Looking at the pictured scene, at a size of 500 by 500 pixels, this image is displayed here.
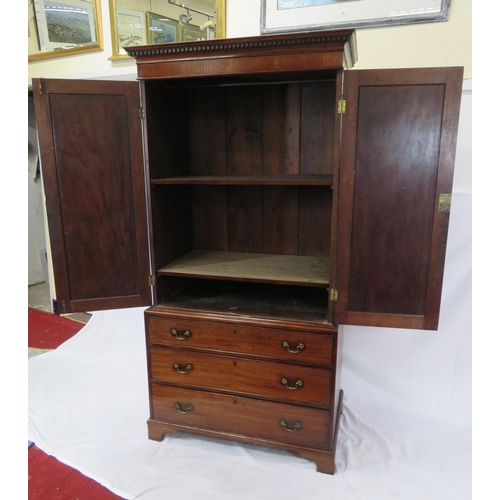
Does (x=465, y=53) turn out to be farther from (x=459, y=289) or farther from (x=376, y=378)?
(x=376, y=378)

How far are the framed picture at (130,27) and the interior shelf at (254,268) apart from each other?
1189 mm

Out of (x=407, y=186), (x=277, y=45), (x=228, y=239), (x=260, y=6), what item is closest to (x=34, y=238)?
(x=228, y=239)

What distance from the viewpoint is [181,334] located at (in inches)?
62.6

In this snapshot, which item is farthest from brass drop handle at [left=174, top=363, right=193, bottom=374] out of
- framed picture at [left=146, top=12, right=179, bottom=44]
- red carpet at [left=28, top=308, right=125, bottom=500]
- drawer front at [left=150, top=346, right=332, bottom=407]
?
framed picture at [left=146, top=12, right=179, bottom=44]

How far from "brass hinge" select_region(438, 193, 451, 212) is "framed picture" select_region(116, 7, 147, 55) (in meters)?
1.68

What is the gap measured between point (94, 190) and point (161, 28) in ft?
3.50

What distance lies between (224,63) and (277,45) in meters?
0.19

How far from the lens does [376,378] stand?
191 cm

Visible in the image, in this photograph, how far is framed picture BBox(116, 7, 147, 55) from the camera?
2.03 m

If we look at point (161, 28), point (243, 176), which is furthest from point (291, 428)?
point (161, 28)

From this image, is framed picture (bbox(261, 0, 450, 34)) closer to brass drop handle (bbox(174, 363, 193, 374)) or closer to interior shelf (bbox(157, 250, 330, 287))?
interior shelf (bbox(157, 250, 330, 287))

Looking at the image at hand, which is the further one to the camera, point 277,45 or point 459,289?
point 459,289

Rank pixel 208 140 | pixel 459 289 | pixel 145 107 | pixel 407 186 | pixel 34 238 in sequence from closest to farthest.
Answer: pixel 407 186, pixel 145 107, pixel 459 289, pixel 208 140, pixel 34 238

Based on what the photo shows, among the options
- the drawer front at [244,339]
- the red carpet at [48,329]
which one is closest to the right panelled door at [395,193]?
the drawer front at [244,339]
